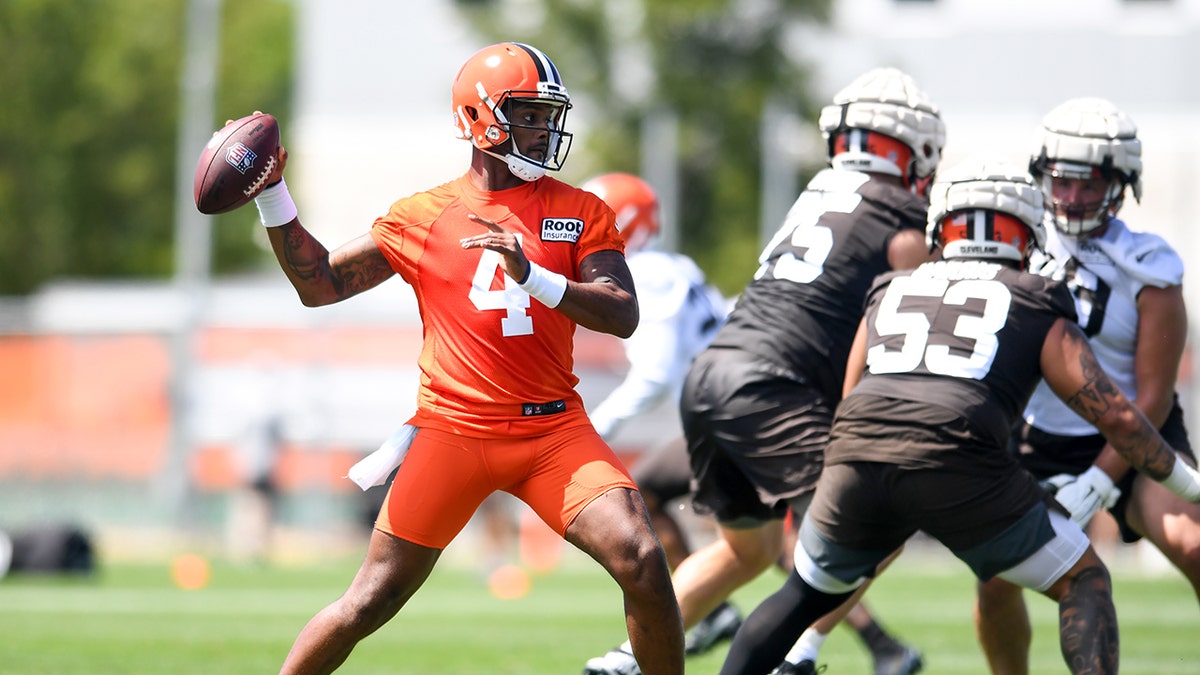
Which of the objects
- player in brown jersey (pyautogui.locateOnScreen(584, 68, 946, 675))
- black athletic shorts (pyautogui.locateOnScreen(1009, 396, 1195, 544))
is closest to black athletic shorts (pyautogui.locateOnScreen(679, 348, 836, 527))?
player in brown jersey (pyautogui.locateOnScreen(584, 68, 946, 675))

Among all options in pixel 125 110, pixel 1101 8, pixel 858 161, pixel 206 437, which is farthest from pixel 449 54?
pixel 858 161

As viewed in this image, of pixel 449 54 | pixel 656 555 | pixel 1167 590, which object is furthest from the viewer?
pixel 449 54

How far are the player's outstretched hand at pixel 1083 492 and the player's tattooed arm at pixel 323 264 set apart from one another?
2.46 metres

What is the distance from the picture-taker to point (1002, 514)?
518 centimetres

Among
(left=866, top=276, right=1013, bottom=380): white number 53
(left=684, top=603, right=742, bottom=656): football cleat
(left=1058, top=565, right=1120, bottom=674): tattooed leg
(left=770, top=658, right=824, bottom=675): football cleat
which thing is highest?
(left=866, top=276, right=1013, bottom=380): white number 53

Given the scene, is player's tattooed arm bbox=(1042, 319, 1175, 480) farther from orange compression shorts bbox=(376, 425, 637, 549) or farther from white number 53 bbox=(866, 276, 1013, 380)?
orange compression shorts bbox=(376, 425, 637, 549)

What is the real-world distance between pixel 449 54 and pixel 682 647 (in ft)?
104

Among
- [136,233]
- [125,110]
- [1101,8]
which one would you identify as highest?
[1101,8]

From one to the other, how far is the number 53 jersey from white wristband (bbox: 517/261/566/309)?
1.06 m

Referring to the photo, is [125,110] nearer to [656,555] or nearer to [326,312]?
[326,312]

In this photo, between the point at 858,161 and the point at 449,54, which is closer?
the point at 858,161

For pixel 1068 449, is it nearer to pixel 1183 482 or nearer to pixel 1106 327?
pixel 1106 327

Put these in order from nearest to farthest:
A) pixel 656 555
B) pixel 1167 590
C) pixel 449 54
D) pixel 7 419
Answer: pixel 656 555 → pixel 1167 590 → pixel 7 419 → pixel 449 54

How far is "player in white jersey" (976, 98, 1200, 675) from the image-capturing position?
6.02 metres
